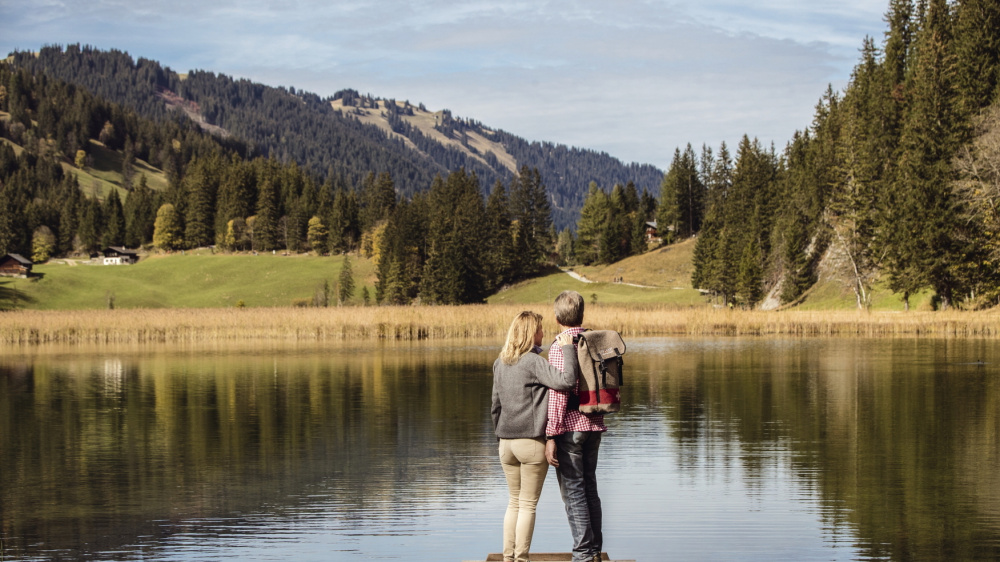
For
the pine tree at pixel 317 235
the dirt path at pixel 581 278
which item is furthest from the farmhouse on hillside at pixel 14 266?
the dirt path at pixel 581 278

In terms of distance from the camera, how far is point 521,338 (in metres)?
7.73

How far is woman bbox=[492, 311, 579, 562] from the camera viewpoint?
305 inches

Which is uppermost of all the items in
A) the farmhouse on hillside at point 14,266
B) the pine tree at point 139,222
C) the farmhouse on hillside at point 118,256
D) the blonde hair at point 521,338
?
the pine tree at point 139,222

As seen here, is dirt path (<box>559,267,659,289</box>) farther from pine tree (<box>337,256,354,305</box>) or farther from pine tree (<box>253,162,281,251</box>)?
pine tree (<box>253,162,281,251</box>)

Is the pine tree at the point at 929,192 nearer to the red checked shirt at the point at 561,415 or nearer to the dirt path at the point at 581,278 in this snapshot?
the dirt path at the point at 581,278

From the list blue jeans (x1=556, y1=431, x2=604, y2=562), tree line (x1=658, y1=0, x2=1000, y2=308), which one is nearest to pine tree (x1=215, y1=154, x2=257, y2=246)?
tree line (x1=658, y1=0, x2=1000, y2=308)

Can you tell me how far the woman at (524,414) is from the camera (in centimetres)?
774

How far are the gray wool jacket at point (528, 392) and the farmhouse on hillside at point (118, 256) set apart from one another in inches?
5585

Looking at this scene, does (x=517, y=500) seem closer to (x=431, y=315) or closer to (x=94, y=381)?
(x=94, y=381)

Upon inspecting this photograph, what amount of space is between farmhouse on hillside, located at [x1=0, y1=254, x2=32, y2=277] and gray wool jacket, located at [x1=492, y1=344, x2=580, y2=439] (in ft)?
384

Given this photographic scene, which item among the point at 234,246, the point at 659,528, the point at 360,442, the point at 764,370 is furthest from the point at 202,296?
the point at 659,528

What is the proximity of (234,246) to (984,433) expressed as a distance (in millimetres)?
131924

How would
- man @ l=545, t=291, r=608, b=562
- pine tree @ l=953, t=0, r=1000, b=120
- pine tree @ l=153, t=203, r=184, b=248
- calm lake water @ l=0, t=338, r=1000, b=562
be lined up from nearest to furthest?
man @ l=545, t=291, r=608, b=562, calm lake water @ l=0, t=338, r=1000, b=562, pine tree @ l=953, t=0, r=1000, b=120, pine tree @ l=153, t=203, r=184, b=248

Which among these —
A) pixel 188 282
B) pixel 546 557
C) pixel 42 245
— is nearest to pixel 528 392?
pixel 546 557
